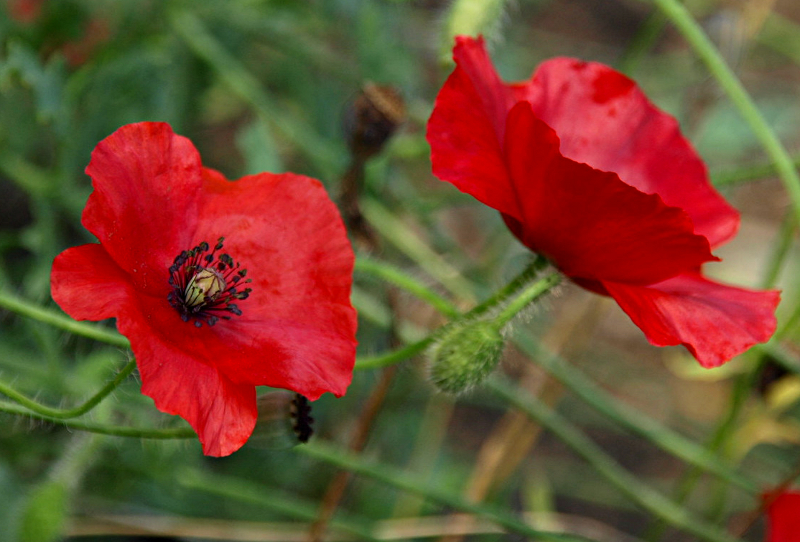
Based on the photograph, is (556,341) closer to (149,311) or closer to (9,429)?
(9,429)

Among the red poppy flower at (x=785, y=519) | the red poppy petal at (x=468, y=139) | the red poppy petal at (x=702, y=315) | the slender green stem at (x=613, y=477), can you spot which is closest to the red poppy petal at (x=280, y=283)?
the red poppy petal at (x=468, y=139)

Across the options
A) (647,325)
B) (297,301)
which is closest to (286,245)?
(297,301)

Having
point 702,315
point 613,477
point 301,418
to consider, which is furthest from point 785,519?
point 301,418

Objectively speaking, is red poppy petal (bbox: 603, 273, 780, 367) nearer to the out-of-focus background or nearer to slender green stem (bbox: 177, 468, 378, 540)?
the out-of-focus background

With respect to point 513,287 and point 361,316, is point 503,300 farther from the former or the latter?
point 361,316

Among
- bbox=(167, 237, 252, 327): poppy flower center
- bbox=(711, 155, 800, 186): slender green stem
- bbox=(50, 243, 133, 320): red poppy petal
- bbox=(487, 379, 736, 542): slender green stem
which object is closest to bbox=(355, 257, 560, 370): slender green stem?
bbox=(167, 237, 252, 327): poppy flower center

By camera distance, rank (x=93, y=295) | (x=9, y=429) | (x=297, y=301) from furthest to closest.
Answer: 1. (x=9, y=429)
2. (x=297, y=301)
3. (x=93, y=295)
